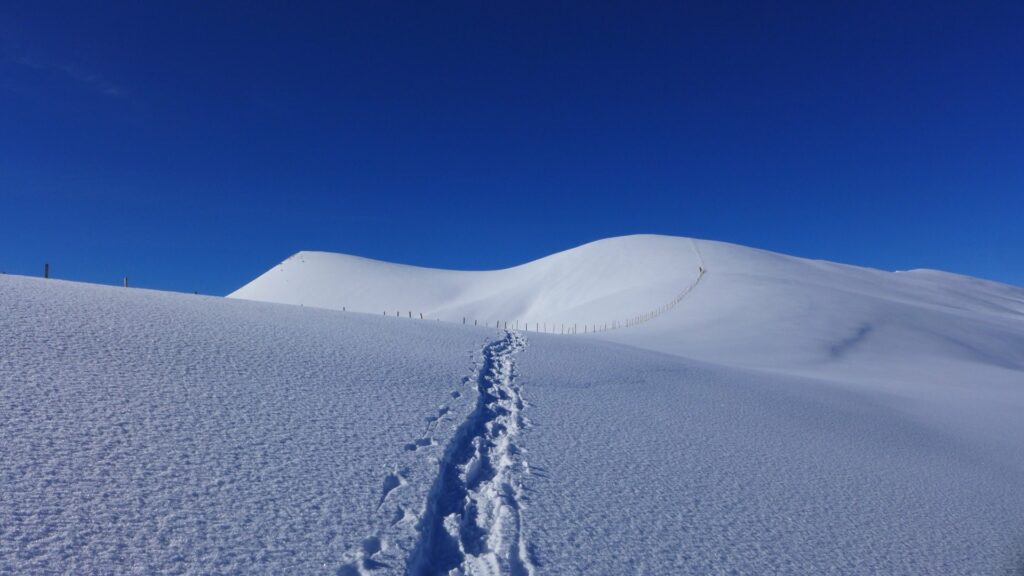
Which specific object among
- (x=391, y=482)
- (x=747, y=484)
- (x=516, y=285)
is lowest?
(x=747, y=484)

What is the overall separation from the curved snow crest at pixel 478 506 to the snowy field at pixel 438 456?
3cm

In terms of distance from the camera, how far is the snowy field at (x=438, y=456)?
4.39 meters

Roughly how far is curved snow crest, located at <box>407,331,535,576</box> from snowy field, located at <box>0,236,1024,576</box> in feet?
0.10

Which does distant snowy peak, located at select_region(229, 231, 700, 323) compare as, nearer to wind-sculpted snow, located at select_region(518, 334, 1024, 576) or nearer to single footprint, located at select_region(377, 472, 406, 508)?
wind-sculpted snow, located at select_region(518, 334, 1024, 576)

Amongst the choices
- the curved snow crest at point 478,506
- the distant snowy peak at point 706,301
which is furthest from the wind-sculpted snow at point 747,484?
the distant snowy peak at point 706,301

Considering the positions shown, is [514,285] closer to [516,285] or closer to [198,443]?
[516,285]

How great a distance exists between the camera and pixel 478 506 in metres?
5.63

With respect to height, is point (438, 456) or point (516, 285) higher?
point (516, 285)

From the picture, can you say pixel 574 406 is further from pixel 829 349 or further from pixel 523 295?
pixel 523 295

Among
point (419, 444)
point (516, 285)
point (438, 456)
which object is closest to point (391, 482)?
point (438, 456)

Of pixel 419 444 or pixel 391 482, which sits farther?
pixel 419 444

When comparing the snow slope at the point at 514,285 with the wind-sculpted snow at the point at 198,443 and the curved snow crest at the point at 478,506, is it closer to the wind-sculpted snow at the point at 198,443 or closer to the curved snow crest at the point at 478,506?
the curved snow crest at the point at 478,506

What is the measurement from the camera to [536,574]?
458 centimetres

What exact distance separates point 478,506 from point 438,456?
916 mm
